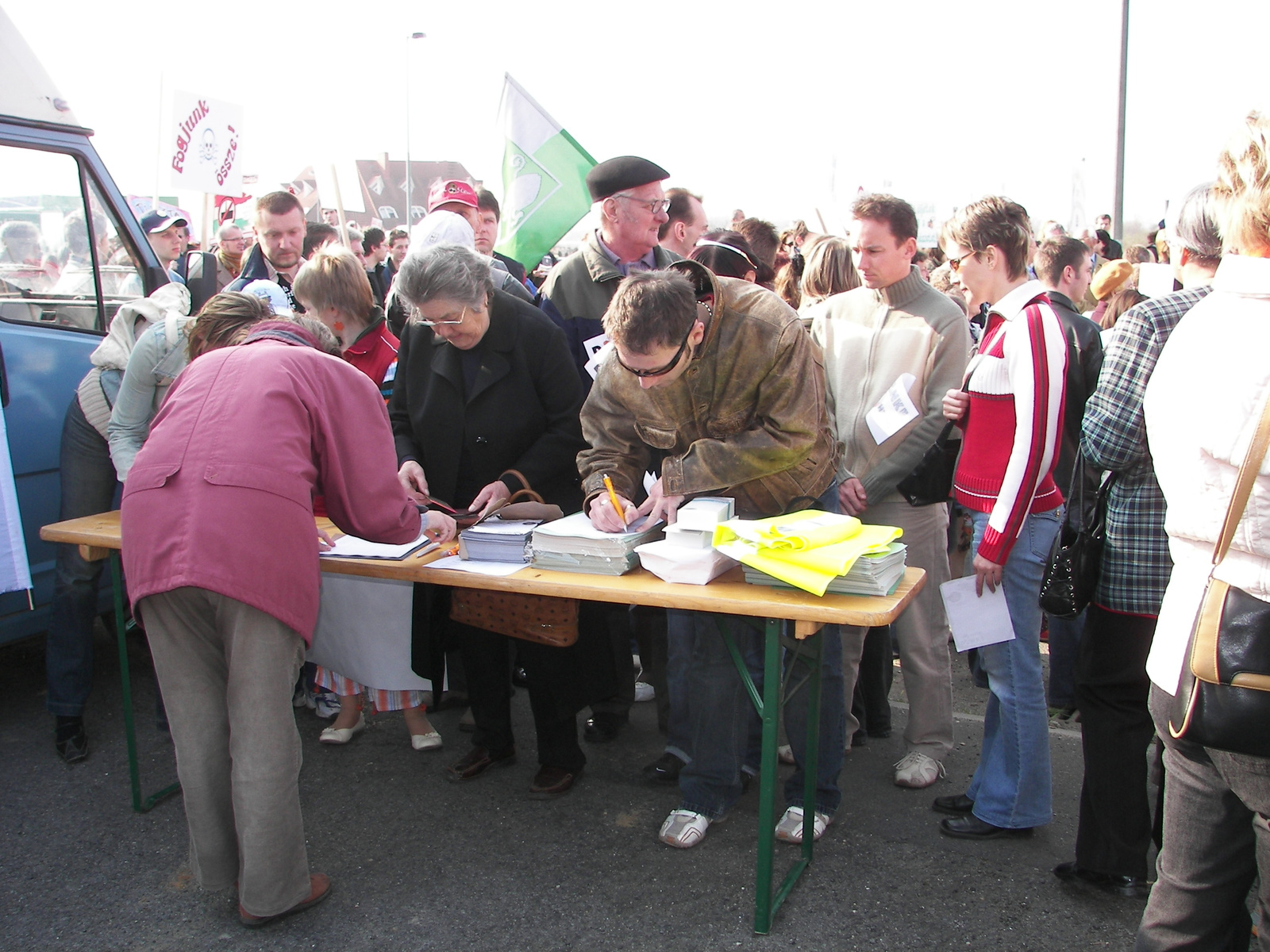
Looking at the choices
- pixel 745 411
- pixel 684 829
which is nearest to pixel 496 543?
pixel 745 411

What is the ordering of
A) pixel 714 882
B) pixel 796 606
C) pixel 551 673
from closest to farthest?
pixel 796 606
pixel 714 882
pixel 551 673

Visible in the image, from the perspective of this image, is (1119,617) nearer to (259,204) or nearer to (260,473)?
(260,473)

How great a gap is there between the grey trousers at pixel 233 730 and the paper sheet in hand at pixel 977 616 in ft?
6.12

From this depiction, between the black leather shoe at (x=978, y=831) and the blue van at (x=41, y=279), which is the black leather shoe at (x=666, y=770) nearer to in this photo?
the black leather shoe at (x=978, y=831)

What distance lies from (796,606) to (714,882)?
3.37ft

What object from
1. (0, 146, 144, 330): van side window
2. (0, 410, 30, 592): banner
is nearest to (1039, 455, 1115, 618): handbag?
(0, 410, 30, 592): banner

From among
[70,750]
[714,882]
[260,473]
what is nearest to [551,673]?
[714,882]

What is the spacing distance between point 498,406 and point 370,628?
0.96 meters

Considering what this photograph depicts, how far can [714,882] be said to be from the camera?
2.83 m

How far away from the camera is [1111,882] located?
2.66m

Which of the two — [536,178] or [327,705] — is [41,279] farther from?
[536,178]

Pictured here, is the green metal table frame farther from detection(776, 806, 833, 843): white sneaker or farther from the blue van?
the blue van

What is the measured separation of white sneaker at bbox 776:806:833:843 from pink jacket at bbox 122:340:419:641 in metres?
1.60

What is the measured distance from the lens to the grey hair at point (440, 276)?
3014 millimetres
